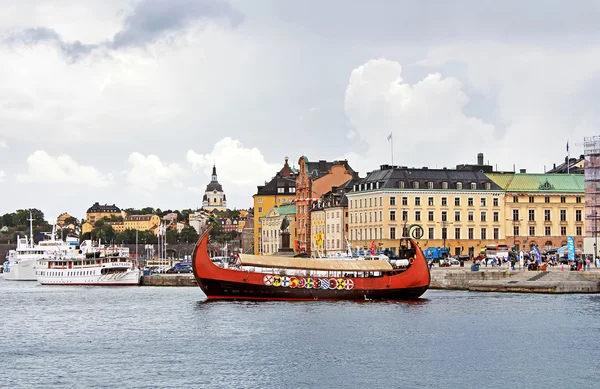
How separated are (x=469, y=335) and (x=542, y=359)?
11.0 meters

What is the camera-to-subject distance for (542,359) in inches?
2454

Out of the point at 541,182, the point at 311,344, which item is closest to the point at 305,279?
the point at 311,344

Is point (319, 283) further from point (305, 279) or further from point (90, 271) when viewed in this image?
point (90, 271)

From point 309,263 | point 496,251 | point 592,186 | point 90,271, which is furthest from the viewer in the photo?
point 90,271

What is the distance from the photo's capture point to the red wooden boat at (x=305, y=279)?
98312 millimetres

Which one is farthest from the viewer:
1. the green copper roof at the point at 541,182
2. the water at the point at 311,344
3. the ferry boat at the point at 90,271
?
the green copper roof at the point at 541,182

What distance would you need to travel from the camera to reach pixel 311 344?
6900 cm

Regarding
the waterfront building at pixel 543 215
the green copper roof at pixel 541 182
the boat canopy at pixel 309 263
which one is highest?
the green copper roof at pixel 541 182

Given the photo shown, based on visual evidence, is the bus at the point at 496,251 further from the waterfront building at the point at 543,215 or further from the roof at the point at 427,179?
the roof at the point at 427,179

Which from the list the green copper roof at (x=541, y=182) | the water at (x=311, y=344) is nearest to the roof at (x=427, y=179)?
the green copper roof at (x=541, y=182)

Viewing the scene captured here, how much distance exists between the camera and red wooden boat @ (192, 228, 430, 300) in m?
98.3

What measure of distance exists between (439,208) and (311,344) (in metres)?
102

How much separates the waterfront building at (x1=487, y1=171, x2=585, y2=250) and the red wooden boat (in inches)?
2894

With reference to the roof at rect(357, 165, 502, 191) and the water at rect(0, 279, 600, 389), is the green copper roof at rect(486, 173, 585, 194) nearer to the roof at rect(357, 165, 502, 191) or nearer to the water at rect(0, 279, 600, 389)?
the roof at rect(357, 165, 502, 191)
